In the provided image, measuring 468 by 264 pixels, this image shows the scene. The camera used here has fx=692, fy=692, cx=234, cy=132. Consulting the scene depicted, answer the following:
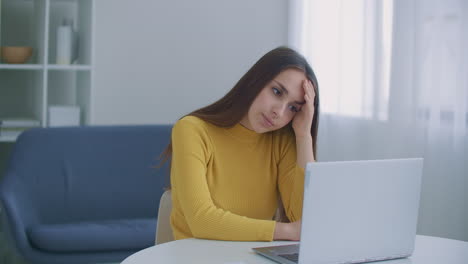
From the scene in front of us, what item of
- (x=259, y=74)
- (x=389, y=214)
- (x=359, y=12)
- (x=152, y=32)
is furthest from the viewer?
(x=152, y=32)

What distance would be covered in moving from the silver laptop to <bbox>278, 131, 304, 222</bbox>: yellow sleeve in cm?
42

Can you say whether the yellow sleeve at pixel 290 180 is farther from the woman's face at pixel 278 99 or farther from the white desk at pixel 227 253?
the white desk at pixel 227 253

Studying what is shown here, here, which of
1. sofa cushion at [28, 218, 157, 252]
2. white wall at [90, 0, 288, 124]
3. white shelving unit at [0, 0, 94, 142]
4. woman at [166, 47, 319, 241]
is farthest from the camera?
white wall at [90, 0, 288, 124]

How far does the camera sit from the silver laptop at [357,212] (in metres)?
1.38

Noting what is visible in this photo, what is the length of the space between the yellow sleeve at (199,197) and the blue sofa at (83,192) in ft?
4.82

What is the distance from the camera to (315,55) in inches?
161

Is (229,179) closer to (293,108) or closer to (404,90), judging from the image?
(293,108)

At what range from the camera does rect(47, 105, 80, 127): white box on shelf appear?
3891mm

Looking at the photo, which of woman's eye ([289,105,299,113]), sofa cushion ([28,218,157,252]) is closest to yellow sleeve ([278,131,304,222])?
woman's eye ([289,105,299,113])

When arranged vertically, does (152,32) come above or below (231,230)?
above

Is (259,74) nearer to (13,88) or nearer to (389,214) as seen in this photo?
(389,214)

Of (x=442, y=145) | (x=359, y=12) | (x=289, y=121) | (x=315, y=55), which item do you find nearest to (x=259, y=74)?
(x=289, y=121)

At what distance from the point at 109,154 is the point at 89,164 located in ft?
0.39

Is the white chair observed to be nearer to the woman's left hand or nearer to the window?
the woman's left hand
